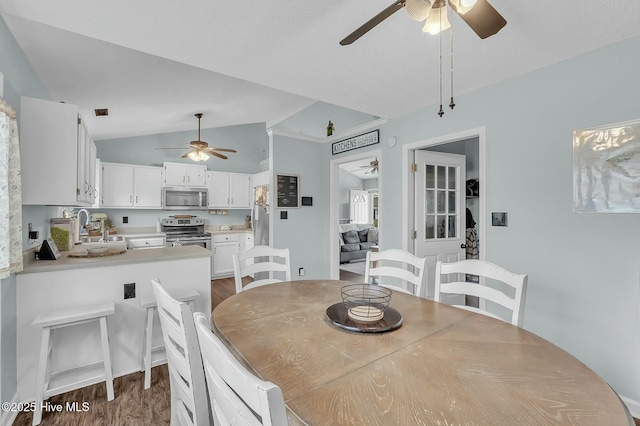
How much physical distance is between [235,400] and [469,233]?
4.31 m

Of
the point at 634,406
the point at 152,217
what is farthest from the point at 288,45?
the point at 152,217

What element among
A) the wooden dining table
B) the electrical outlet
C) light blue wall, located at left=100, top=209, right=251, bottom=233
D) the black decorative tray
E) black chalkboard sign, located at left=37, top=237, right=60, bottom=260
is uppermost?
light blue wall, located at left=100, top=209, right=251, bottom=233

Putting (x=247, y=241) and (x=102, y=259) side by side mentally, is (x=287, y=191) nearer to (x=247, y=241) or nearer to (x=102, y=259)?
(x=247, y=241)

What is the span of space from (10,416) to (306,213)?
3.25 meters

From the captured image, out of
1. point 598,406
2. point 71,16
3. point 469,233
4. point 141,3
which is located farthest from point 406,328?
point 469,233

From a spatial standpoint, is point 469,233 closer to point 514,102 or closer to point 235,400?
point 514,102

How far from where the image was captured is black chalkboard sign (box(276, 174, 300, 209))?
4028 millimetres

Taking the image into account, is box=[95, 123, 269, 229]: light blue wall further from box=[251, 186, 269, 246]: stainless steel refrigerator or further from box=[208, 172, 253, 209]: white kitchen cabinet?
box=[251, 186, 269, 246]: stainless steel refrigerator

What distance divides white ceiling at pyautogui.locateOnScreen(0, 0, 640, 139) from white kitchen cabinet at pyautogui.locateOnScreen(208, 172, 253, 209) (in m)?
2.83

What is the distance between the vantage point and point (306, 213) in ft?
14.0

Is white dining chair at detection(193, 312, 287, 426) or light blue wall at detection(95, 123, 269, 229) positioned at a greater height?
light blue wall at detection(95, 123, 269, 229)

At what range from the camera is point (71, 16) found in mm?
1619

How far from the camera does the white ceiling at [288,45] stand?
1598 millimetres

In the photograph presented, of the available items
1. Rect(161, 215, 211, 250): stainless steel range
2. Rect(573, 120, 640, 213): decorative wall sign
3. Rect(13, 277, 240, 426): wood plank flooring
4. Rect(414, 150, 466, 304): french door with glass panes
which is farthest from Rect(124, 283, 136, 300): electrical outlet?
Rect(573, 120, 640, 213): decorative wall sign
